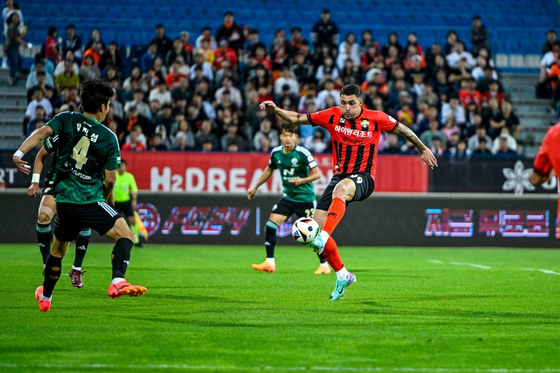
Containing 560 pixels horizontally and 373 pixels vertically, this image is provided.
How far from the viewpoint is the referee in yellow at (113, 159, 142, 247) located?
17172 millimetres

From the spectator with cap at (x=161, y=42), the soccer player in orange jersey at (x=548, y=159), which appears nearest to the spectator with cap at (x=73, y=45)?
the spectator with cap at (x=161, y=42)

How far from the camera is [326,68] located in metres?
21.9

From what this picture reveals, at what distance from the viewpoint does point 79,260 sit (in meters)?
10.1

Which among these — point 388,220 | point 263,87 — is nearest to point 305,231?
point 388,220

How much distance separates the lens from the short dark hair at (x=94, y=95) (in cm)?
752

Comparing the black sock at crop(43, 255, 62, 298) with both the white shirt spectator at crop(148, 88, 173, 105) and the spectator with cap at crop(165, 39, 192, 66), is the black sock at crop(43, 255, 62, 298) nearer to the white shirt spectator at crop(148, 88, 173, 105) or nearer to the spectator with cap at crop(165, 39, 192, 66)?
the white shirt spectator at crop(148, 88, 173, 105)

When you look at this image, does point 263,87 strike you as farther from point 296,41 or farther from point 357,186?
point 357,186

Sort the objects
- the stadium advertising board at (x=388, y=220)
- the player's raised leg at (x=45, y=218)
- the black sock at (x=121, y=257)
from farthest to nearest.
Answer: the stadium advertising board at (x=388, y=220)
the player's raised leg at (x=45, y=218)
the black sock at (x=121, y=257)

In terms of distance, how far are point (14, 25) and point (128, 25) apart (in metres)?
4.33

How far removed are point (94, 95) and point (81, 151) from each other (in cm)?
52

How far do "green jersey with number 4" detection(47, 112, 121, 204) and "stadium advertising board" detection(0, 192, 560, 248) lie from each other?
11054mm

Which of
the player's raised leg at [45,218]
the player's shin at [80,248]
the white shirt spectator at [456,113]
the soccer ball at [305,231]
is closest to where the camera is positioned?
the soccer ball at [305,231]

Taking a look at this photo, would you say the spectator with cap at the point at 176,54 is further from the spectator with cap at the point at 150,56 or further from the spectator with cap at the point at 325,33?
the spectator with cap at the point at 325,33

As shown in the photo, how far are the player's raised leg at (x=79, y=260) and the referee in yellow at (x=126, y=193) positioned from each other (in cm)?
682
